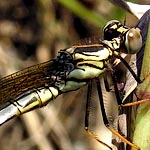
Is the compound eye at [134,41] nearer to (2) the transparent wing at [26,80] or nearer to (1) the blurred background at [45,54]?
(2) the transparent wing at [26,80]

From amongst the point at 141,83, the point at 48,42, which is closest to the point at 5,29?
the point at 48,42

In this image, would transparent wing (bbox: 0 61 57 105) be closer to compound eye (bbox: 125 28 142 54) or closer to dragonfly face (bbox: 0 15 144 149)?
dragonfly face (bbox: 0 15 144 149)

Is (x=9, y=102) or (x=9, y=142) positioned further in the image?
(x=9, y=142)

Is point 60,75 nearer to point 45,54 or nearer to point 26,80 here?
point 26,80

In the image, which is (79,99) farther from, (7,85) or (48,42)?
(7,85)

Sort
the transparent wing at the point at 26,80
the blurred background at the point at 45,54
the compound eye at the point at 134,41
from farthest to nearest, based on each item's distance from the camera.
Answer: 1. the blurred background at the point at 45,54
2. the transparent wing at the point at 26,80
3. the compound eye at the point at 134,41

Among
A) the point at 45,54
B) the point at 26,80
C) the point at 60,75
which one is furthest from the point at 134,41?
the point at 45,54

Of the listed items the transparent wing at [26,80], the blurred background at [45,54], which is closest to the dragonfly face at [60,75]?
the transparent wing at [26,80]

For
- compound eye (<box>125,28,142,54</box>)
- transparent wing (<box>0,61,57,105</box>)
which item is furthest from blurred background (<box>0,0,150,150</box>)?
compound eye (<box>125,28,142,54</box>)
